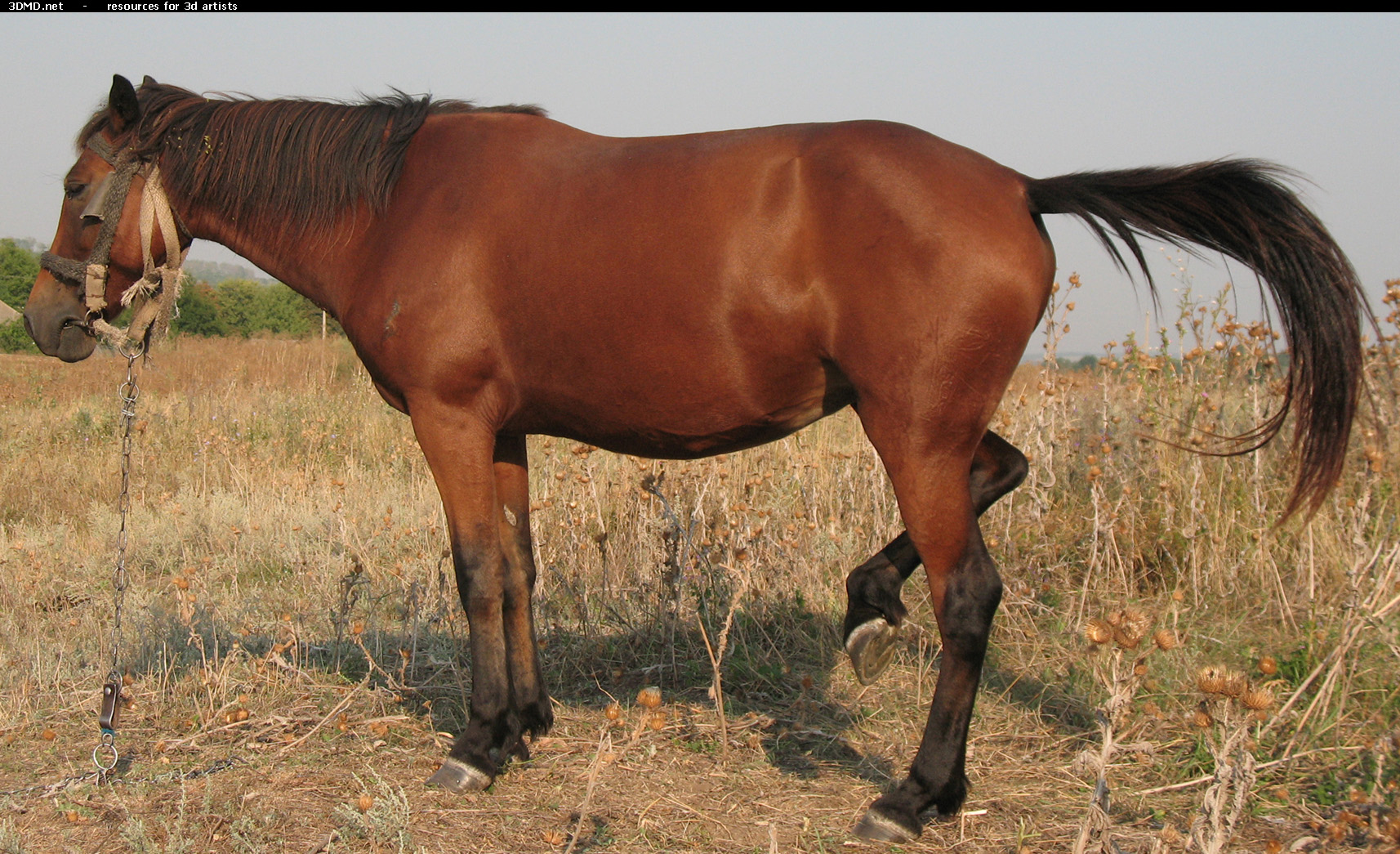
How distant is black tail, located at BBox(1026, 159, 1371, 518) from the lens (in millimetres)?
2824

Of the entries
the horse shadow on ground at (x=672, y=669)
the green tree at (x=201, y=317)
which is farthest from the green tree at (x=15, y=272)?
the horse shadow on ground at (x=672, y=669)

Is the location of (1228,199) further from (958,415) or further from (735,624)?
(735,624)

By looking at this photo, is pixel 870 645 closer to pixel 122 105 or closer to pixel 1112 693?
pixel 1112 693

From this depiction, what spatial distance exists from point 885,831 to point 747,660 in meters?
1.51

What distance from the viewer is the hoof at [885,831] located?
2920 millimetres

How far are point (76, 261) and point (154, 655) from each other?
198cm

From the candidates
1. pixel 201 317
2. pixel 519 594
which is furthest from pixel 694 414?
pixel 201 317

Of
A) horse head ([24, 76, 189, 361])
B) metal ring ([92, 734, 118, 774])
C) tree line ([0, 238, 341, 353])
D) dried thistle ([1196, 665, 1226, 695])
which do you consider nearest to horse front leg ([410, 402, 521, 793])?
metal ring ([92, 734, 118, 774])

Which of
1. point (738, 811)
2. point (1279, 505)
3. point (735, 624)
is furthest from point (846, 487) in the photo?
point (738, 811)

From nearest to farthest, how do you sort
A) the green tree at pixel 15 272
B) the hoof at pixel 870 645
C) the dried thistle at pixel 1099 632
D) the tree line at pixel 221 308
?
1. the dried thistle at pixel 1099 632
2. the hoof at pixel 870 645
3. the green tree at pixel 15 272
4. the tree line at pixel 221 308

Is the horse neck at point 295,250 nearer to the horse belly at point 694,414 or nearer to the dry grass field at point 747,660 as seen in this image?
the horse belly at point 694,414

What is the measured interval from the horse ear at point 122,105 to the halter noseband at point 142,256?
0.32 ft

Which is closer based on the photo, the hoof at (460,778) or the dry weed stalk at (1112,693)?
the dry weed stalk at (1112,693)

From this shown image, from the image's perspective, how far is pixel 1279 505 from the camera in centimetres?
499
